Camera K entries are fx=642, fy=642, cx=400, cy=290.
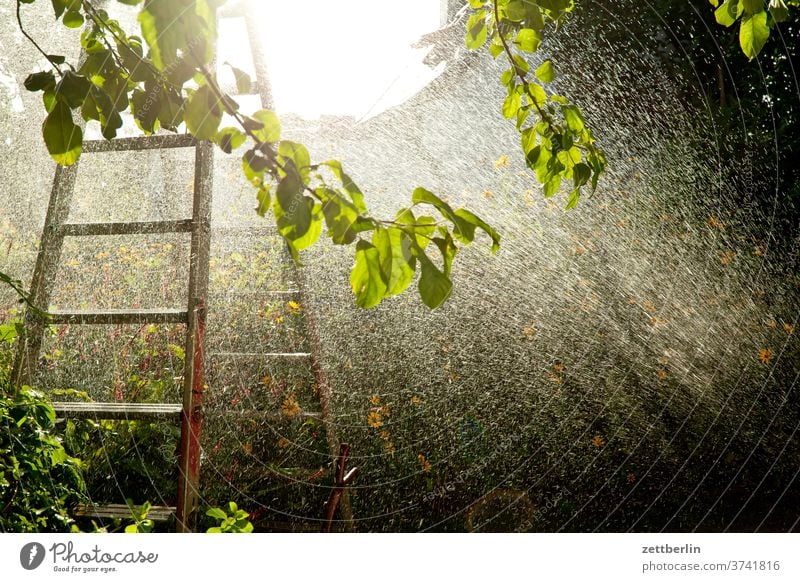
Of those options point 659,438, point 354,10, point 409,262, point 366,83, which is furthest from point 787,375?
point 409,262

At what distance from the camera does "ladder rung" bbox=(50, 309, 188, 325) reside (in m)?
1.26

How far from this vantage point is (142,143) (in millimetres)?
1384

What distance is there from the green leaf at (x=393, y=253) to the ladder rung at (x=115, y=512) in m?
0.99

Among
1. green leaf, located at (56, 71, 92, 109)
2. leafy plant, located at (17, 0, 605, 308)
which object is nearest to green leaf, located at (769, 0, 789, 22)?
leafy plant, located at (17, 0, 605, 308)

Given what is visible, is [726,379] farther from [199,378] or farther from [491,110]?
[199,378]

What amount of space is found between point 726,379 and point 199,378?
4.71ft

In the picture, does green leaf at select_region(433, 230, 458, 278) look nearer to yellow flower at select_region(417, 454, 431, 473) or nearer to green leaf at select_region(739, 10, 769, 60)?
green leaf at select_region(739, 10, 769, 60)

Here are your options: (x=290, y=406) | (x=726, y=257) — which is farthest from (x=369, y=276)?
(x=726, y=257)

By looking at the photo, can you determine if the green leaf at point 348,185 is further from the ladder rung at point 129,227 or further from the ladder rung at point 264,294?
the ladder rung at point 264,294

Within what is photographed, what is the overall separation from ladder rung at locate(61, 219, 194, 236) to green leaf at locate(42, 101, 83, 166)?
2.71 feet

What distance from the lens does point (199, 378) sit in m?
1.25
